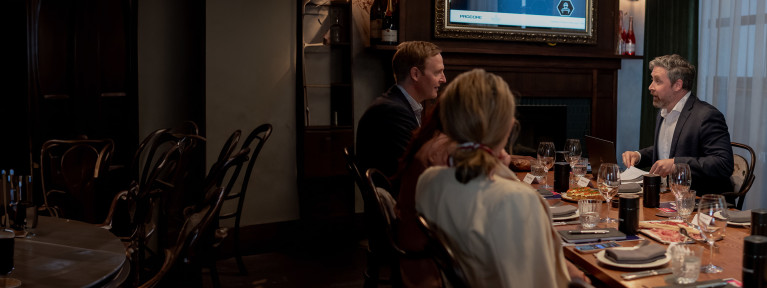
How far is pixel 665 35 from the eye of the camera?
17.3 ft

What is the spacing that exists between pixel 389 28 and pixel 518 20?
109 cm

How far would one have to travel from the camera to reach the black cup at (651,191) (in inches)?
98.1

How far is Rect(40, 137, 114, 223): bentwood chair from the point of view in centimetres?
325

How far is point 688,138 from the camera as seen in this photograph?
319cm


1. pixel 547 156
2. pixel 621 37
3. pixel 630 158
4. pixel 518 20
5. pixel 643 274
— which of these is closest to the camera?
pixel 643 274

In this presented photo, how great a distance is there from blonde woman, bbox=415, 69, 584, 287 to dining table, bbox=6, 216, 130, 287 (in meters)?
0.79

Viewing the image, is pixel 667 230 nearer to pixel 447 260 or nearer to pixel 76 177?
pixel 447 260

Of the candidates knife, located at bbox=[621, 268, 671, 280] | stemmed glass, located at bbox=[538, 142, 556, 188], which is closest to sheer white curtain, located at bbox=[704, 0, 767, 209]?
stemmed glass, located at bbox=[538, 142, 556, 188]

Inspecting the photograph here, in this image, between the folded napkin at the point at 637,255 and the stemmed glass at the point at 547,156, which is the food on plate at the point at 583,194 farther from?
the folded napkin at the point at 637,255

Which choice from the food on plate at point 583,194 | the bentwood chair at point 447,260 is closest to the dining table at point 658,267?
the food on plate at point 583,194

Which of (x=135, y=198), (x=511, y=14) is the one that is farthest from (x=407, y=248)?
(x=511, y=14)

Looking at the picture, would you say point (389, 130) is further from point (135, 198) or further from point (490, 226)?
point (490, 226)

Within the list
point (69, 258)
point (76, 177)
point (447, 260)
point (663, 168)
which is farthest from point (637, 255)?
point (76, 177)

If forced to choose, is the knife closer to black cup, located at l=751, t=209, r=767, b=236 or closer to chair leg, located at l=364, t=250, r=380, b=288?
black cup, located at l=751, t=209, r=767, b=236
